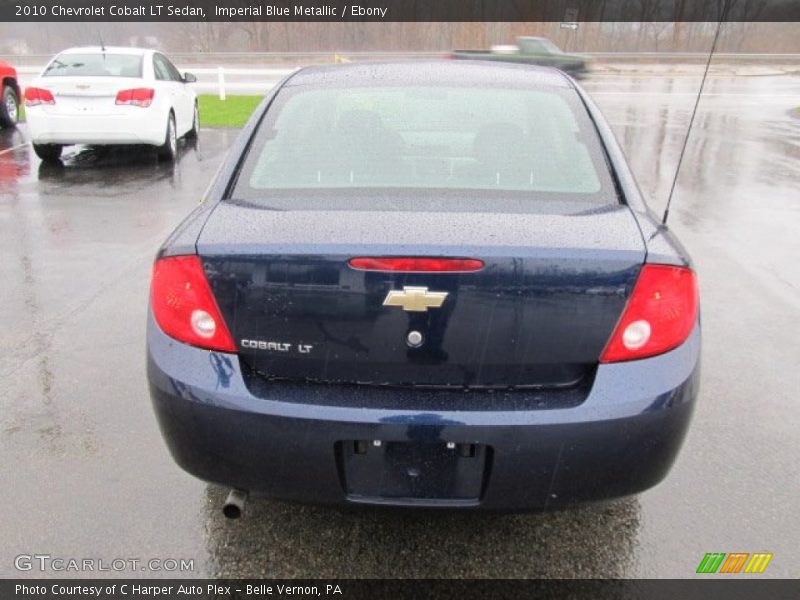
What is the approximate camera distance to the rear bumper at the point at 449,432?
2.00 meters

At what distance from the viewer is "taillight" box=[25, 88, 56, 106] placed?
891 cm

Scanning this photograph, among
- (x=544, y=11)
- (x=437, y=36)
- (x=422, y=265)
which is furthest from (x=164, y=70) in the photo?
(x=544, y=11)

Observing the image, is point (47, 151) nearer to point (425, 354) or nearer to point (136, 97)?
point (136, 97)

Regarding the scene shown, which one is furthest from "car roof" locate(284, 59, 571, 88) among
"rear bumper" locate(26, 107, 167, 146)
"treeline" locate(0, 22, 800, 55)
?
"treeline" locate(0, 22, 800, 55)

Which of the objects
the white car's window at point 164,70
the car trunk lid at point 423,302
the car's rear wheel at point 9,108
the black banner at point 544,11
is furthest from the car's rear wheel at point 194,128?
the black banner at point 544,11

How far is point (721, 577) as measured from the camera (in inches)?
96.4

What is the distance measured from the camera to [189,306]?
215 centimetres

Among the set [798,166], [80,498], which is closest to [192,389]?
[80,498]

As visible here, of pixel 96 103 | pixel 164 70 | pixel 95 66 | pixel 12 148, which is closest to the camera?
pixel 96 103

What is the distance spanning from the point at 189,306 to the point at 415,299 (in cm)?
70

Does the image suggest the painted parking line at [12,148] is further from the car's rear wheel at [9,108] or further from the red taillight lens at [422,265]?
the red taillight lens at [422,265]

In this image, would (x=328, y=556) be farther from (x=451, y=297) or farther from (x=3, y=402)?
(x=3, y=402)

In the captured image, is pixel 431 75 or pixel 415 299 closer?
pixel 415 299

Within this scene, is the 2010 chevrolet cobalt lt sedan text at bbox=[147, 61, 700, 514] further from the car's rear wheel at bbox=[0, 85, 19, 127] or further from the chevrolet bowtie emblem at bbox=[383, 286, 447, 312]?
the car's rear wheel at bbox=[0, 85, 19, 127]
